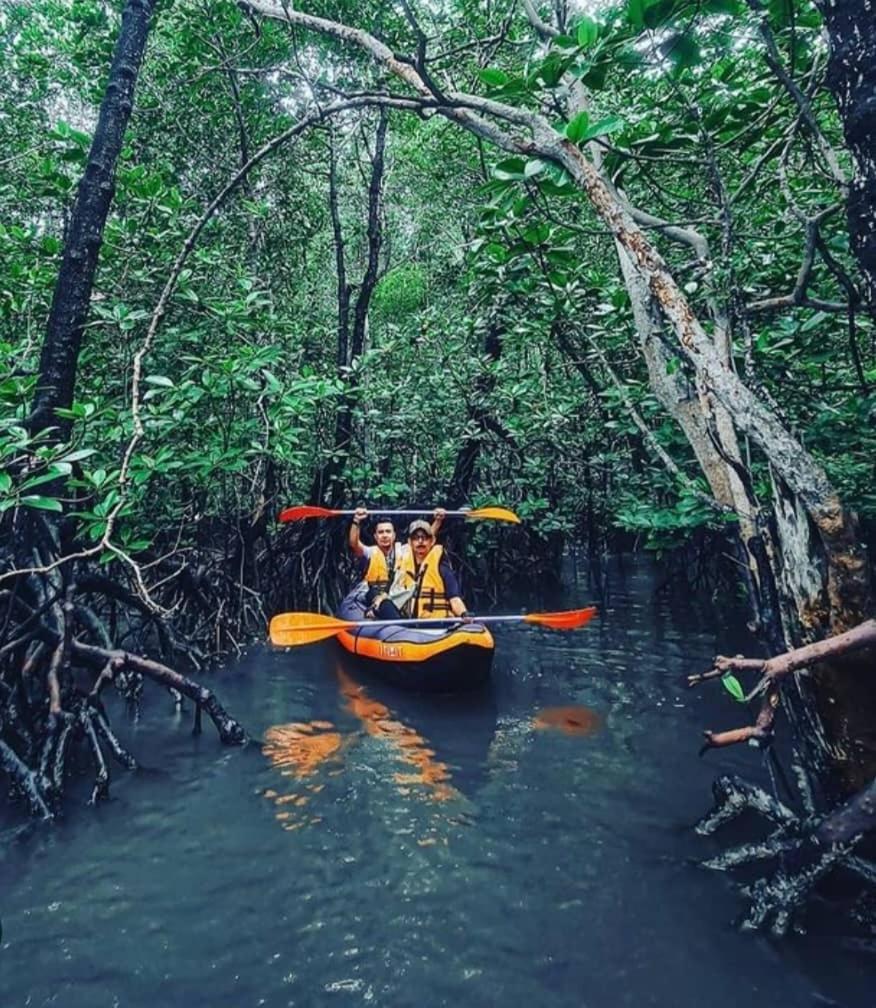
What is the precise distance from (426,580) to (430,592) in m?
0.13

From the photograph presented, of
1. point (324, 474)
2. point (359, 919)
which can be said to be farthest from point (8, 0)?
point (359, 919)

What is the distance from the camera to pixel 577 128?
2.21 meters

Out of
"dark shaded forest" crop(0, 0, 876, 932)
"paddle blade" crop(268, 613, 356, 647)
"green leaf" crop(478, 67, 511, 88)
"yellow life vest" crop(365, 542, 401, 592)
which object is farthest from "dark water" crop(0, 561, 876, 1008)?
"green leaf" crop(478, 67, 511, 88)

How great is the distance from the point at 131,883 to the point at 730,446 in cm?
315

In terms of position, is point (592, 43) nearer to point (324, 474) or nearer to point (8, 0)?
point (324, 474)

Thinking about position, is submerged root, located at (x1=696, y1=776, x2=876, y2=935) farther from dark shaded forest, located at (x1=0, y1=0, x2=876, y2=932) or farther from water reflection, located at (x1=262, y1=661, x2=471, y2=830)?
water reflection, located at (x1=262, y1=661, x2=471, y2=830)

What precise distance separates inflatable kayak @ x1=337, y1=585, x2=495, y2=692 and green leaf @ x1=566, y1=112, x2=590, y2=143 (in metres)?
3.97

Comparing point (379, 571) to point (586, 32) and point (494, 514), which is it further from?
point (586, 32)

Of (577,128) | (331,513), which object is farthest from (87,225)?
(331,513)

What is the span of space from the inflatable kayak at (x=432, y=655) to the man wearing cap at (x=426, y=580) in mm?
588

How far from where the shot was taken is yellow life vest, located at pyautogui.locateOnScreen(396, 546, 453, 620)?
22.4 ft

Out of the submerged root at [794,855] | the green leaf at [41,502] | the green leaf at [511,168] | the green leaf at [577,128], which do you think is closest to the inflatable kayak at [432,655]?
the submerged root at [794,855]

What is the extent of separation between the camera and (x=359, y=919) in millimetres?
2887

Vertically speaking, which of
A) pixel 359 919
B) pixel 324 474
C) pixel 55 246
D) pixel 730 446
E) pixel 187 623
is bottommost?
pixel 359 919
